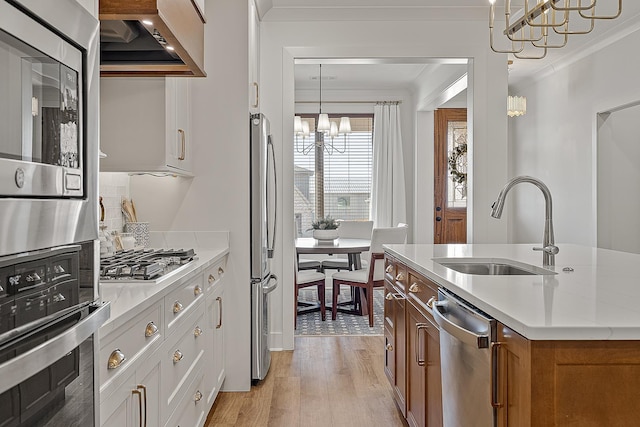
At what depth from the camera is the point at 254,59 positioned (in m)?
3.79

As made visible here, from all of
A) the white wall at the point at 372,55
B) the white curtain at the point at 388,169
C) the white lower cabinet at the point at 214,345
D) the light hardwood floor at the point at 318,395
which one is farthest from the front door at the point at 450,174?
the white lower cabinet at the point at 214,345

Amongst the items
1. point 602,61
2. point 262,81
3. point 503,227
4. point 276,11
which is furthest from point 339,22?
point 602,61

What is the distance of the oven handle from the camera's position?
2.41ft

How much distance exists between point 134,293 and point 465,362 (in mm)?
1080

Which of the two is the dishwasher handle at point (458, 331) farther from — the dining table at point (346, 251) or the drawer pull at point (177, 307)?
the dining table at point (346, 251)

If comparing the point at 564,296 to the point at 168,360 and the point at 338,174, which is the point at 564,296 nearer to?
the point at 168,360

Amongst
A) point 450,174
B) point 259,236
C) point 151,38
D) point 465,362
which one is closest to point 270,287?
point 259,236

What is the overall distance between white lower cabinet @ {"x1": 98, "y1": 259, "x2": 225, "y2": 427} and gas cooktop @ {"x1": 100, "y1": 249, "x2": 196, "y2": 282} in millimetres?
104

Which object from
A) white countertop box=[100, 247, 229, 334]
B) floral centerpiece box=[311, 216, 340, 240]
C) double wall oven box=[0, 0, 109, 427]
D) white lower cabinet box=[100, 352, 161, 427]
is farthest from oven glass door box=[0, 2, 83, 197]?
floral centerpiece box=[311, 216, 340, 240]

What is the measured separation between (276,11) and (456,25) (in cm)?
149

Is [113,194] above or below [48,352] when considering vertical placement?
above

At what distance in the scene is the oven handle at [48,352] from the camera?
2.41ft

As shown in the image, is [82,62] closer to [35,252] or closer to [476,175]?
[35,252]

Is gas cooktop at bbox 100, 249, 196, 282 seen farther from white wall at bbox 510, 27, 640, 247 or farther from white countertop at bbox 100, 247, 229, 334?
white wall at bbox 510, 27, 640, 247
